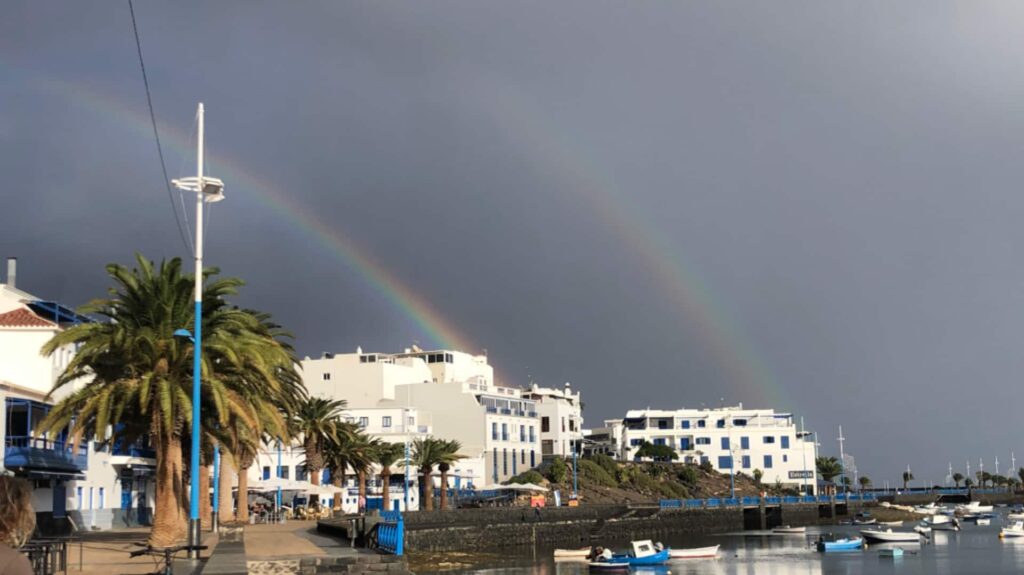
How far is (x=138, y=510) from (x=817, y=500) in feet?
299

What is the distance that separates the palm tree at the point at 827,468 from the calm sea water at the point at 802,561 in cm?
7559

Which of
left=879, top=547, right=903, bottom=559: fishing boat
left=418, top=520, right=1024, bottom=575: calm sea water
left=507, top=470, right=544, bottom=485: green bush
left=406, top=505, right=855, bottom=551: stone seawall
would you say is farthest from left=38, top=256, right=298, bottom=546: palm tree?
left=507, top=470, right=544, bottom=485: green bush

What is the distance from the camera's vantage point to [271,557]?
2919cm

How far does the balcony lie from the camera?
42.1 m

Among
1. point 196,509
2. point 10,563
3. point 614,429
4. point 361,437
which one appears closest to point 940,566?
point 361,437

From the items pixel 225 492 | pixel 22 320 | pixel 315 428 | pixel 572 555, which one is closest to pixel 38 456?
pixel 22 320

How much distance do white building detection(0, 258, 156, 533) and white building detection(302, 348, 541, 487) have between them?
45624 mm

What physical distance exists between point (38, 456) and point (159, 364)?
13.3m

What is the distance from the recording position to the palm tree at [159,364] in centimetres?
3369

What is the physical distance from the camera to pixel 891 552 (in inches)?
3145

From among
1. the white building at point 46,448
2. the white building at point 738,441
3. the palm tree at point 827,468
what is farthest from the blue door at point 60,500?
the palm tree at point 827,468

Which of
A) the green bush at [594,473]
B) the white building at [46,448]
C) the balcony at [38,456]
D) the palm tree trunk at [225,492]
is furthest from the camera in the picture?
the green bush at [594,473]

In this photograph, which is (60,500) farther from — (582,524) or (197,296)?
(582,524)

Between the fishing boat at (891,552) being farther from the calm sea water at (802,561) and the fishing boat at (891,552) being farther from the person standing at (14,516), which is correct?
the person standing at (14,516)
